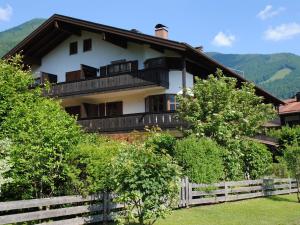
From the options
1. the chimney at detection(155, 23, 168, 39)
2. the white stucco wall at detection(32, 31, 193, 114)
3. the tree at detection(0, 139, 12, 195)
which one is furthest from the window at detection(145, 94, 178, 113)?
the tree at detection(0, 139, 12, 195)

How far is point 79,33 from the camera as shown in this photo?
36.1 metres

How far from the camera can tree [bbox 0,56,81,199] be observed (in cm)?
1182

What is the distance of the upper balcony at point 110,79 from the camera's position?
2933cm

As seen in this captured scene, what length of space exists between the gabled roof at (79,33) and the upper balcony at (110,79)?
1.79 m

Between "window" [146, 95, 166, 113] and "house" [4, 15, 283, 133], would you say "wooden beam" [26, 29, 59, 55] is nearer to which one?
Answer: "house" [4, 15, 283, 133]

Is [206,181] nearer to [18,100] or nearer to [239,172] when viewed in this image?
[239,172]

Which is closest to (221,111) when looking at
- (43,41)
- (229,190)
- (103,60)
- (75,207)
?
(229,190)

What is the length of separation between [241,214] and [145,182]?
233 inches

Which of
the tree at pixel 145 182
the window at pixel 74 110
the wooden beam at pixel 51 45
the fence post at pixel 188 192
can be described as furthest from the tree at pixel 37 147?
the wooden beam at pixel 51 45

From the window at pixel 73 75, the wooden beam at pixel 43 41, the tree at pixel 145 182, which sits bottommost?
the tree at pixel 145 182

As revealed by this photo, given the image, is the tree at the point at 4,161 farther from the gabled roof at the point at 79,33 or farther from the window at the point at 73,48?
the window at the point at 73,48

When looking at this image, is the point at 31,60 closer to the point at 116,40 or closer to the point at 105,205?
the point at 116,40

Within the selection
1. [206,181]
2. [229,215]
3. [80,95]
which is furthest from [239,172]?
[80,95]

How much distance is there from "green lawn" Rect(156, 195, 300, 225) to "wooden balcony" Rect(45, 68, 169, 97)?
11925mm
